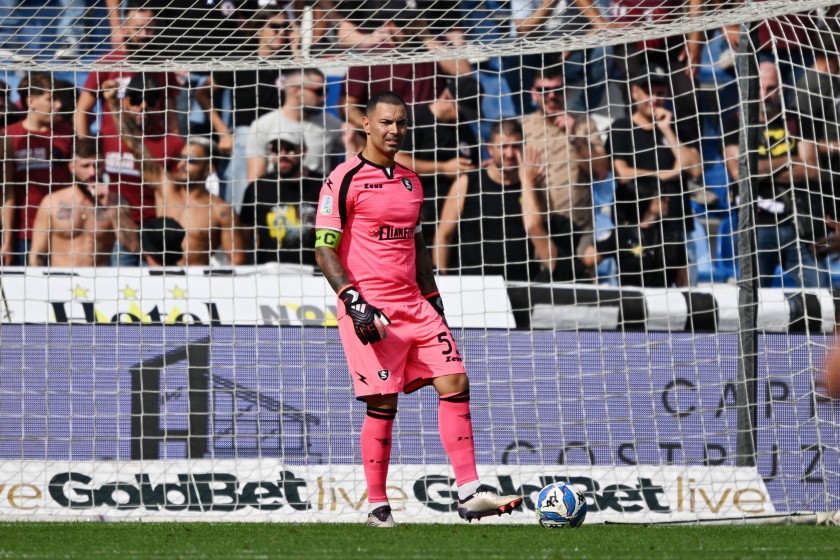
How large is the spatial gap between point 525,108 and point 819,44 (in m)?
2.52

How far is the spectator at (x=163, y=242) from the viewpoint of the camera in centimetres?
820

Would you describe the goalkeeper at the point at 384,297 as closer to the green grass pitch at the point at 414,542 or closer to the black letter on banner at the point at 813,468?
the green grass pitch at the point at 414,542

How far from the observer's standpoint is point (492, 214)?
26.9ft

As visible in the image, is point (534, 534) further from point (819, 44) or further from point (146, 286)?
point (819, 44)

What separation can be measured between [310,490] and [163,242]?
97.9 inches

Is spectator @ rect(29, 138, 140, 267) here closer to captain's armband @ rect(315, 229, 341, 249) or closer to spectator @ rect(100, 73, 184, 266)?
spectator @ rect(100, 73, 184, 266)

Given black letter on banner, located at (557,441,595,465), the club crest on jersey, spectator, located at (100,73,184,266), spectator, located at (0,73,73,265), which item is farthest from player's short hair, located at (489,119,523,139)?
the club crest on jersey

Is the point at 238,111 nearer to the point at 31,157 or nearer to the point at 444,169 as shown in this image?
the point at 31,157

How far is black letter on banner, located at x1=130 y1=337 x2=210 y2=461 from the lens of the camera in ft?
22.9

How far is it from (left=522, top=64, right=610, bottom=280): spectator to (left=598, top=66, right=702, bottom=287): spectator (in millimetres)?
203

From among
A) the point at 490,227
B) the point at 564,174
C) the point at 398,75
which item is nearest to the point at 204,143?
the point at 398,75

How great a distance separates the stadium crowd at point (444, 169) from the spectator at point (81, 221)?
0.05 ft

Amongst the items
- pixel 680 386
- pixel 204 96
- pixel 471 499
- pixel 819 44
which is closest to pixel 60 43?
pixel 204 96

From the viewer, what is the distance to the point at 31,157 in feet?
27.4
